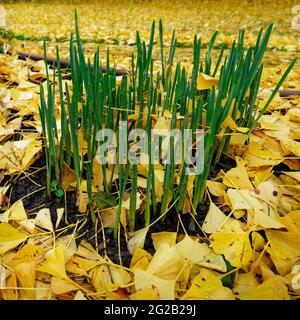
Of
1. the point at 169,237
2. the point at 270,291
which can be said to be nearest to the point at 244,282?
the point at 270,291

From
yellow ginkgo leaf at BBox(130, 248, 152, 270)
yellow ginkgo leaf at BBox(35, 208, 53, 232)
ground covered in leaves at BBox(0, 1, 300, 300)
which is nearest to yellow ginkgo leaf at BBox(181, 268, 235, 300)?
ground covered in leaves at BBox(0, 1, 300, 300)

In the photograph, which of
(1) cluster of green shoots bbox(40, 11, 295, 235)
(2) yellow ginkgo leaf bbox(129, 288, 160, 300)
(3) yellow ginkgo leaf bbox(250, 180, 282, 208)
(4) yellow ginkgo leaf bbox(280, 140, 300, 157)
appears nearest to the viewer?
(2) yellow ginkgo leaf bbox(129, 288, 160, 300)

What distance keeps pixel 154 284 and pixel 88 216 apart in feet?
0.85

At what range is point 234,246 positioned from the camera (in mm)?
719

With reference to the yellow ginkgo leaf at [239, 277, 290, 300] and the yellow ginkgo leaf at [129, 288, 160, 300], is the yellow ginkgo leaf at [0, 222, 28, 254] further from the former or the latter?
the yellow ginkgo leaf at [239, 277, 290, 300]

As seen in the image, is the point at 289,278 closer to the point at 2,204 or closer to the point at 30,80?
the point at 2,204

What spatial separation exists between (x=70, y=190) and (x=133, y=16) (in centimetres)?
531

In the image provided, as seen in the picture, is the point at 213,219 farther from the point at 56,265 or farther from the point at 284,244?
the point at 56,265

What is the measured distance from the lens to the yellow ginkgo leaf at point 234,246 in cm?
70

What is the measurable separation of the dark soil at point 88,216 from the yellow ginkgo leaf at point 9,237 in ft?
0.29

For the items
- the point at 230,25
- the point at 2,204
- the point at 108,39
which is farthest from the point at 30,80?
the point at 230,25

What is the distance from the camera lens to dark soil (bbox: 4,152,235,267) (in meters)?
0.77

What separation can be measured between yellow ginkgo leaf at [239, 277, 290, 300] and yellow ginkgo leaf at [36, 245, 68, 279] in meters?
0.35
